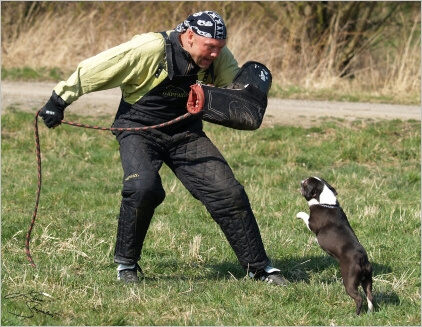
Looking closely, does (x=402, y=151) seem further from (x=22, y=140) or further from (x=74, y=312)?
(x=74, y=312)

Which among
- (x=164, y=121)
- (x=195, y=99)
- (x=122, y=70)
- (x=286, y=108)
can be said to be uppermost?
(x=122, y=70)

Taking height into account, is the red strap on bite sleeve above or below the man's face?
below

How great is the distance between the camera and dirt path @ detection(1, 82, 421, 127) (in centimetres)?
1309

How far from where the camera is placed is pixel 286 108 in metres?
13.8

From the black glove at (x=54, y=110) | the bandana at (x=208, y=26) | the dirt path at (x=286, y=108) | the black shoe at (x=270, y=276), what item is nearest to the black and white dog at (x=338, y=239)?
the black shoe at (x=270, y=276)

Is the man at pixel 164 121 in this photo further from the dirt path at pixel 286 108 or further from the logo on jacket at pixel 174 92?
the dirt path at pixel 286 108

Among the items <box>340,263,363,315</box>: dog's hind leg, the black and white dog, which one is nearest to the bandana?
the black and white dog

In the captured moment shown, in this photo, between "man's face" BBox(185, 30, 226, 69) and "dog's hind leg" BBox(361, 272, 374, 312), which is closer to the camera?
"dog's hind leg" BBox(361, 272, 374, 312)

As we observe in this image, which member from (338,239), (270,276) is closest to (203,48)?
(338,239)

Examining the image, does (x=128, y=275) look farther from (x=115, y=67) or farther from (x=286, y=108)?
(x=286, y=108)

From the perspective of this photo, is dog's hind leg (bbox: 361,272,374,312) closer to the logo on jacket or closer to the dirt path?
the logo on jacket

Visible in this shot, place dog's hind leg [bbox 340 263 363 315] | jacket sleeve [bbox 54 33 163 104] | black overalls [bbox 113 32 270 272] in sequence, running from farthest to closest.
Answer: black overalls [bbox 113 32 270 272], jacket sleeve [bbox 54 33 163 104], dog's hind leg [bbox 340 263 363 315]

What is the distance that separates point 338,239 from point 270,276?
2.39 ft

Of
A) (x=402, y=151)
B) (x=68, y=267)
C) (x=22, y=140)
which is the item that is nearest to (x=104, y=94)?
(x=22, y=140)
